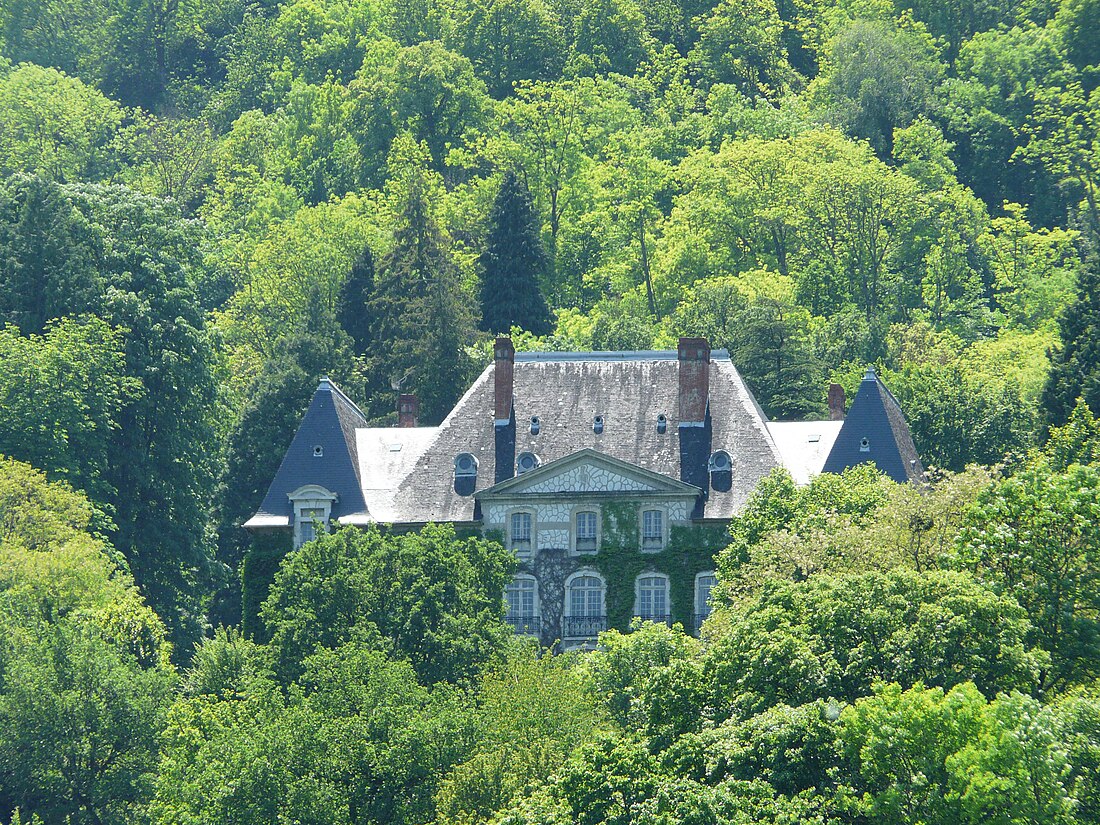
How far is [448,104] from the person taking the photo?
134m

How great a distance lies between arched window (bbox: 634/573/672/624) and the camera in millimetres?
75875

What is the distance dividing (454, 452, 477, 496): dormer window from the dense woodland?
561 centimetres

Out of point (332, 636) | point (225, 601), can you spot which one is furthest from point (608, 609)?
point (225, 601)

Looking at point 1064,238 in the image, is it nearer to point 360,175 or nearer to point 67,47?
point 360,175

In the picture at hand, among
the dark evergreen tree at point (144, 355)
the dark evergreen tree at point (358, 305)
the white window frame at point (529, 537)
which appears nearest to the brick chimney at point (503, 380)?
the white window frame at point (529, 537)

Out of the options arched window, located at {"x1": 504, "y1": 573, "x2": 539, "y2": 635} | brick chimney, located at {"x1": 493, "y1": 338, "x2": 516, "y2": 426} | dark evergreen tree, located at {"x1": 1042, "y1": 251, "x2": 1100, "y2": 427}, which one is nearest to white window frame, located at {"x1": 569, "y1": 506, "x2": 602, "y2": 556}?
arched window, located at {"x1": 504, "y1": 573, "x2": 539, "y2": 635}

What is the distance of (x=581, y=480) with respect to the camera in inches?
3029

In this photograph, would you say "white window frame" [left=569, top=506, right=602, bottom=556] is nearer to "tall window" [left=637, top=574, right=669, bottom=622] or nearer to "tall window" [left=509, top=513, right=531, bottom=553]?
"tall window" [left=509, top=513, right=531, bottom=553]

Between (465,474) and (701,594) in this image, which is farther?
(465,474)

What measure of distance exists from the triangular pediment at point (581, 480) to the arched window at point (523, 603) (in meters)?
2.35

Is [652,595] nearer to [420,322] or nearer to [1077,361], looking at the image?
[1077,361]

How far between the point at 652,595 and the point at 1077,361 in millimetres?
16887

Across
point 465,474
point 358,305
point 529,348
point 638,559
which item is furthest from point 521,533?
point 358,305

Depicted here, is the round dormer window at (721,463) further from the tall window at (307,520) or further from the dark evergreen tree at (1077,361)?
the dark evergreen tree at (1077,361)
